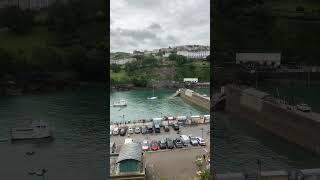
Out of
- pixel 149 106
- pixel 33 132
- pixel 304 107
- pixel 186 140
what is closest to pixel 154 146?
pixel 186 140

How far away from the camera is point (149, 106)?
18.8 meters

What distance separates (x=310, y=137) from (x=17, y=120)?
4.71 metres

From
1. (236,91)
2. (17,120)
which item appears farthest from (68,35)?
(236,91)

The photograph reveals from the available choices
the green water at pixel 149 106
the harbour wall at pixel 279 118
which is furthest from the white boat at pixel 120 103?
the harbour wall at pixel 279 118

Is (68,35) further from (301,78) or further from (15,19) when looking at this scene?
(301,78)

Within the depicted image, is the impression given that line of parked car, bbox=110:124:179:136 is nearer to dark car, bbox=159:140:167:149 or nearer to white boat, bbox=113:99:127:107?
dark car, bbox=159:140:167:149

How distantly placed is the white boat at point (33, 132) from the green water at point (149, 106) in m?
10.0

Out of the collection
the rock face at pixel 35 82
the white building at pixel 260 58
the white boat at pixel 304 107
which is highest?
the white building at pixel 260 58

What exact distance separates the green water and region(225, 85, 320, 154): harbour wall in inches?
378

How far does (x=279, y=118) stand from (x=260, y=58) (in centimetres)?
106

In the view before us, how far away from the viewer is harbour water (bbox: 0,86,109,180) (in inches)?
224

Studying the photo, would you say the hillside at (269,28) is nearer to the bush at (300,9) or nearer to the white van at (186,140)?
the bush at (300,9)

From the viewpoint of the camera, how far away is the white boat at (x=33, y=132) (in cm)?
569

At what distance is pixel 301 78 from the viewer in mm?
6684
